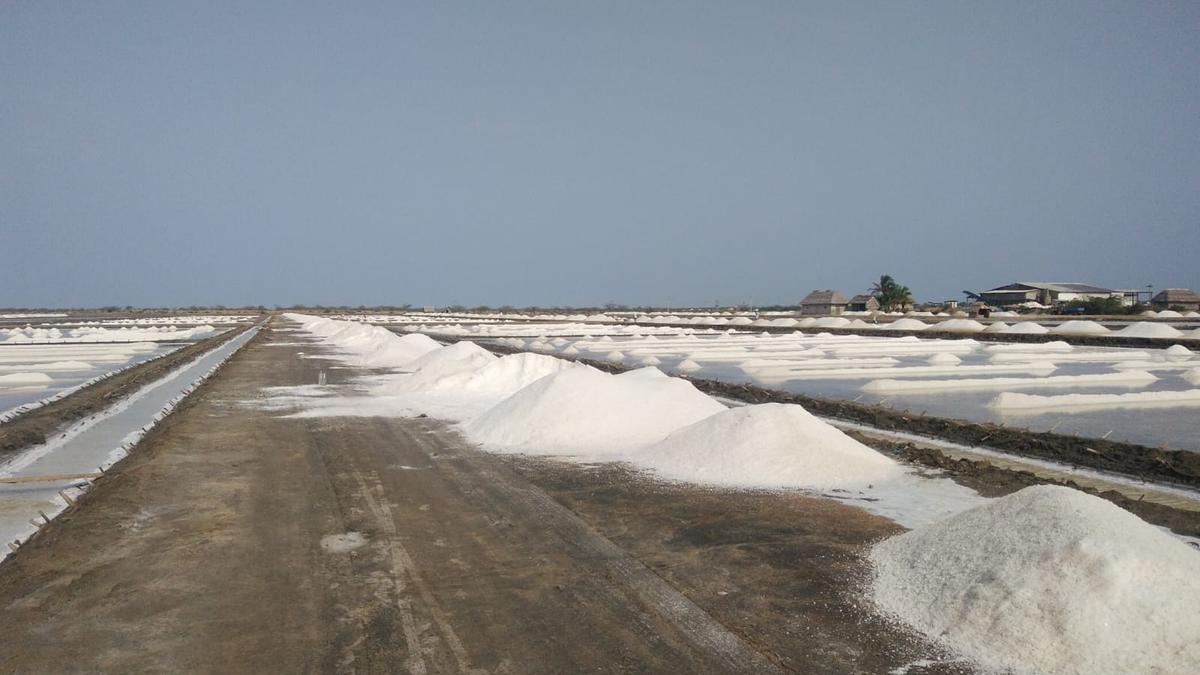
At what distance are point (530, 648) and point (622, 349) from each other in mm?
25415

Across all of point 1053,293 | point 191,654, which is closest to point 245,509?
point 191,654

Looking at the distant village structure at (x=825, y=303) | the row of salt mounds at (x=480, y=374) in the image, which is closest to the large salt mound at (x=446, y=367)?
the row of salt mounds at (x=480, y=374)

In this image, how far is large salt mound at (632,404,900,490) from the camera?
7438 millimetres

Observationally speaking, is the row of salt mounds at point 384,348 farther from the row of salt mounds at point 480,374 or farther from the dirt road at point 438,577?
the dirt road at point 438,577

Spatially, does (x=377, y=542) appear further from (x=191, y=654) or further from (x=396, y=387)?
(x=396, y=387)

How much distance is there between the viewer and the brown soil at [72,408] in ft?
34.4

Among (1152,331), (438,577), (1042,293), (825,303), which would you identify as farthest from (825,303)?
(438,577)

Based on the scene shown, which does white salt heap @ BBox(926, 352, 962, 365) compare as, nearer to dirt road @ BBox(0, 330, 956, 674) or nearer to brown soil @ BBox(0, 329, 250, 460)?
dirt road @ BBox(0, 330, 956, 674)

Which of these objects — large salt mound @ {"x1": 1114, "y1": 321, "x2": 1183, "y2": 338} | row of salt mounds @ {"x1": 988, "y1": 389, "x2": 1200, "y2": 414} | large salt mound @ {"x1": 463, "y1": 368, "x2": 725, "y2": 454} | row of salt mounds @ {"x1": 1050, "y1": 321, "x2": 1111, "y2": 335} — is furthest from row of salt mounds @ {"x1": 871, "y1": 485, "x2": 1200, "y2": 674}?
row of salt mounds @ {"x1": 1050, "y1": 321, "x2": 1111, "y2": 335}

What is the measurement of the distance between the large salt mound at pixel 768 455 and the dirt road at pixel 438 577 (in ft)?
1.88

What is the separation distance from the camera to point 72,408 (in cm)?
1348

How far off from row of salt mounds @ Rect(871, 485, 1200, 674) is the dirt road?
29cm

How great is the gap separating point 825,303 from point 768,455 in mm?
68907

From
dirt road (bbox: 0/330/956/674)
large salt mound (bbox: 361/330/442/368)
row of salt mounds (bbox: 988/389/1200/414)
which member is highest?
large salt mound (bbox: 361/330/442/368)
